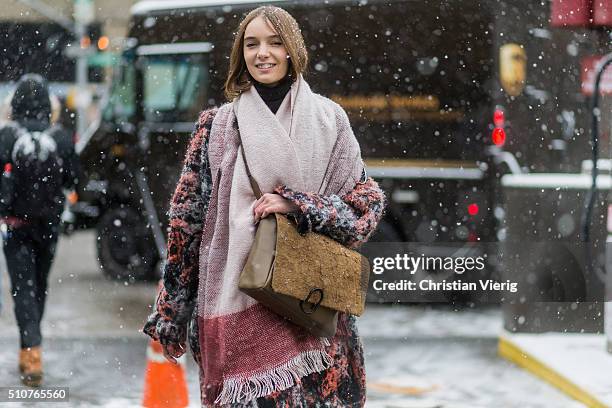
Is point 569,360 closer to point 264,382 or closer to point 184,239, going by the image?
point 264,382

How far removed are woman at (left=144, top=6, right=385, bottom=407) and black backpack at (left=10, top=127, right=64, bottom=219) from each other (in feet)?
9.30

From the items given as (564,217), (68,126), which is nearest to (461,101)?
(564,217)

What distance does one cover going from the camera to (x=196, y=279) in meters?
2.98

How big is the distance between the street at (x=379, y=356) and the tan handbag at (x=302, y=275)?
264 cm

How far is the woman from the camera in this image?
2820 millimetres

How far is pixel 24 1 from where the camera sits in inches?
216

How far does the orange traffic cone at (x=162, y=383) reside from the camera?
479 cm

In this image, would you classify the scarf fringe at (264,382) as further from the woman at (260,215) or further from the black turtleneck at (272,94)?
the black turtleneck at (272,94)

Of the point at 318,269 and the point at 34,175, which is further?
the point at 34,175

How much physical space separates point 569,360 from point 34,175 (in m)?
3.27

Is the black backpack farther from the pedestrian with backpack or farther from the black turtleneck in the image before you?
the black turtleneck

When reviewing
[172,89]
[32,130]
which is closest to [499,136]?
[172,89]

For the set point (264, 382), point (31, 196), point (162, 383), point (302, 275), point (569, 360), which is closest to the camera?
point (302, 275)

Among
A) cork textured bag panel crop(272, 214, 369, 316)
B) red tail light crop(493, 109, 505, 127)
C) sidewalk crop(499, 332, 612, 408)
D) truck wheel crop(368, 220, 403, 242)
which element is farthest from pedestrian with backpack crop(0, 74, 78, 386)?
cork textured bag panel crop(272, 214, 369, 316)
